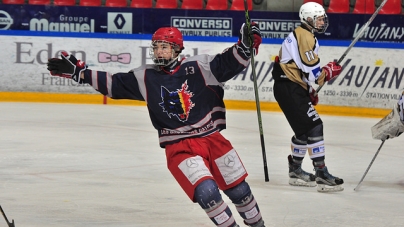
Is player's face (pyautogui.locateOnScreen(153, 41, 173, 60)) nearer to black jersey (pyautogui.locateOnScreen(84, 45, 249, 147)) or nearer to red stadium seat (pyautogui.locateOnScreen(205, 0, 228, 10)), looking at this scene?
black jersey (pyautogui.locateOnScreen(84, 45, 249, 147))

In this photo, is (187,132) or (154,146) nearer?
(187,132)

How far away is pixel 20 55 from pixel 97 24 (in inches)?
51.7

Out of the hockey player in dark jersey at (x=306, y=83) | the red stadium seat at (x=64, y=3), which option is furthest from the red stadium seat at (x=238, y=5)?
the hockey player in dark jersey at (x=306, y=83)

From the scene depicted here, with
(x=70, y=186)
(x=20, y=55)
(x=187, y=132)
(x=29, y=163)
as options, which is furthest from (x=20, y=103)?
(x=187, y=132)

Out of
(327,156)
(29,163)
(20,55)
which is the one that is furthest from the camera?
(20,55)

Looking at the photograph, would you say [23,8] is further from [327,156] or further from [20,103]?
[327,156]

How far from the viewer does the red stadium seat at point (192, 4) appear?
1234 cm

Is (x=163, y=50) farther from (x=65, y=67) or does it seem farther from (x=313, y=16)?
(x=313, y=16)

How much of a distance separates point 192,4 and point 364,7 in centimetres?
241

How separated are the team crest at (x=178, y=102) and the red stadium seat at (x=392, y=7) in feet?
26.4

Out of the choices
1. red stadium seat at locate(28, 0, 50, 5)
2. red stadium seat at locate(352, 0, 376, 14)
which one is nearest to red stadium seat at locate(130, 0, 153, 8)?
red stadium seat at locate(28, 0, 50, 5)

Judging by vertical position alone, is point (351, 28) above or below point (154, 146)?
above

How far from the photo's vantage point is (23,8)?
40.3 feet

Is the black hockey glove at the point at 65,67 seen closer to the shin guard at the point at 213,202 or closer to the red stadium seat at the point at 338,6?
the shin guard at the point at 213,202
